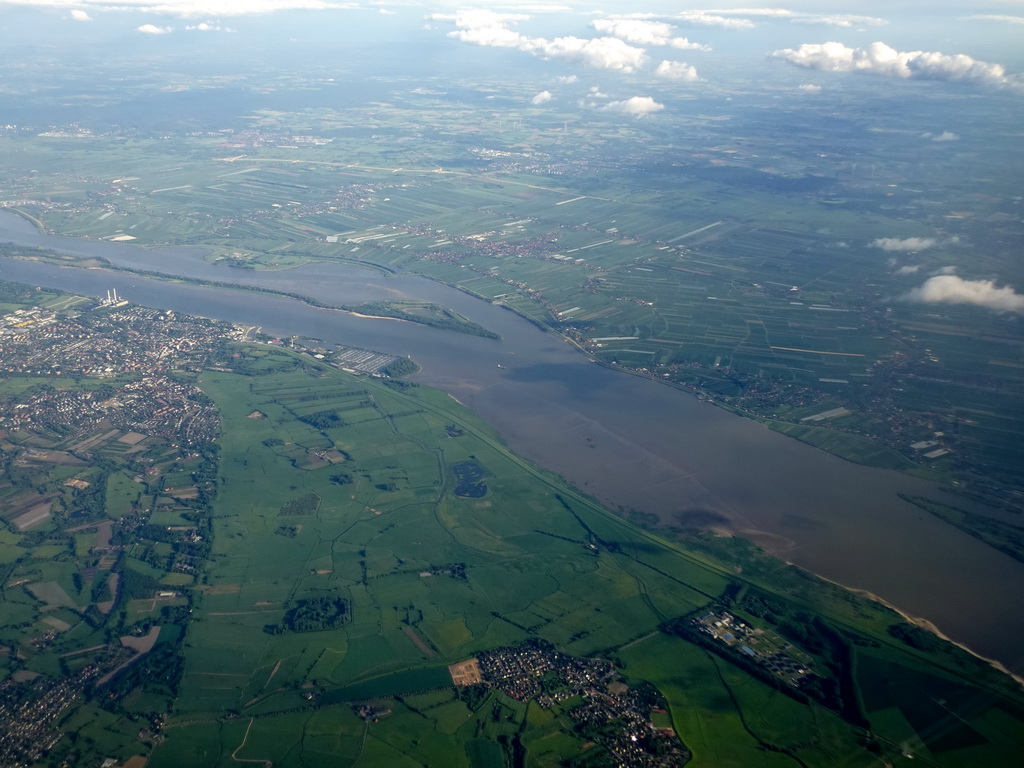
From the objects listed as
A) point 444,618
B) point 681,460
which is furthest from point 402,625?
point 681,460

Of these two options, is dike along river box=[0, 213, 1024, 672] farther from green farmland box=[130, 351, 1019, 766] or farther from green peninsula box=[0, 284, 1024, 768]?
green farmland box=[130, 351, 1019, 766]

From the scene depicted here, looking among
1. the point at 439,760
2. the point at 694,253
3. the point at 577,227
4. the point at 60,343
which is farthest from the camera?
the point at 577,227

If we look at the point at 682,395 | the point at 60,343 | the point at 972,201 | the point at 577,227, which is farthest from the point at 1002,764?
the point at 972,201

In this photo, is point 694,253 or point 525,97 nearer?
point 694,253

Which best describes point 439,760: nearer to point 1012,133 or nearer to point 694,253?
point 694,253

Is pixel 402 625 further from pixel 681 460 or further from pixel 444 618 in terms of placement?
pixel 681 460

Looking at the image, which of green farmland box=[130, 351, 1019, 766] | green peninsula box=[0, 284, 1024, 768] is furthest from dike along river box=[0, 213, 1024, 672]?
green farmland box=[130, 351, 1019, 766]

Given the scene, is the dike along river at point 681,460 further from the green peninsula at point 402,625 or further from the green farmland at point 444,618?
the green farmland at point 444,618

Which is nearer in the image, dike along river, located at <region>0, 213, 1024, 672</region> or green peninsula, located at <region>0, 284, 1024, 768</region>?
green peninsula, located at <region>0, 284, 1024, 768</region>
